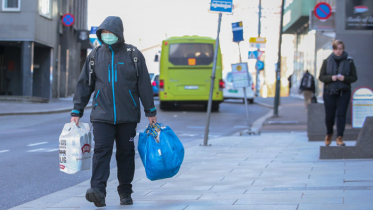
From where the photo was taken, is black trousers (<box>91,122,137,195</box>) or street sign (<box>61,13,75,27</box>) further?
street sign (<box>61,13,75,27</box>)

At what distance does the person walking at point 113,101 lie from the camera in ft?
17.3

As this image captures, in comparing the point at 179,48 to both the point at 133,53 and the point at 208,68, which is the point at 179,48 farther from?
the point at 133,53

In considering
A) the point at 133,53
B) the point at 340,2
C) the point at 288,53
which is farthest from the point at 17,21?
the point at 288,53

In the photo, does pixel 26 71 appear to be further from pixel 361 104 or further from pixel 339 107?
pixel 339 107

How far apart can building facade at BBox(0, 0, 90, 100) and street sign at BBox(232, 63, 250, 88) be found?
15546 mm

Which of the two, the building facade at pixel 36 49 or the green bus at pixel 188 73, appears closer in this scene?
the green bus at pixel 188 73

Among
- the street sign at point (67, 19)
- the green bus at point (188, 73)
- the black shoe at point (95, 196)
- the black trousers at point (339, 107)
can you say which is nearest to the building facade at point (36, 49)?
the street sign at point (67, 19)

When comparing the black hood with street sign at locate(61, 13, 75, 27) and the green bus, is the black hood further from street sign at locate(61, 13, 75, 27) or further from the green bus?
street sign at locate(61, 13, 75, 27)

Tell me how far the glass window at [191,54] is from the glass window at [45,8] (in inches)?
320

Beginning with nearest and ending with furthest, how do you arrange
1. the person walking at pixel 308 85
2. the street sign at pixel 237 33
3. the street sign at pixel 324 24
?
the street sign at pixel 237 33, the street sign at pixel 324 24, the person walking at pixel 308 85

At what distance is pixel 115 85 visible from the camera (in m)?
5.30

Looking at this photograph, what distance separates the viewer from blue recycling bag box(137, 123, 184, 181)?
17.6 ft

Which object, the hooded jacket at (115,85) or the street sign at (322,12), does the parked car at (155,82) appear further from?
the hooded jacket at (115,85)

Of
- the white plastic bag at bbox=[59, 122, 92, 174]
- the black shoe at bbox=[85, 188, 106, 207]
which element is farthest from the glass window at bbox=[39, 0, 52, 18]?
the black shoe at bbox=[85, 188, 106, 207]
